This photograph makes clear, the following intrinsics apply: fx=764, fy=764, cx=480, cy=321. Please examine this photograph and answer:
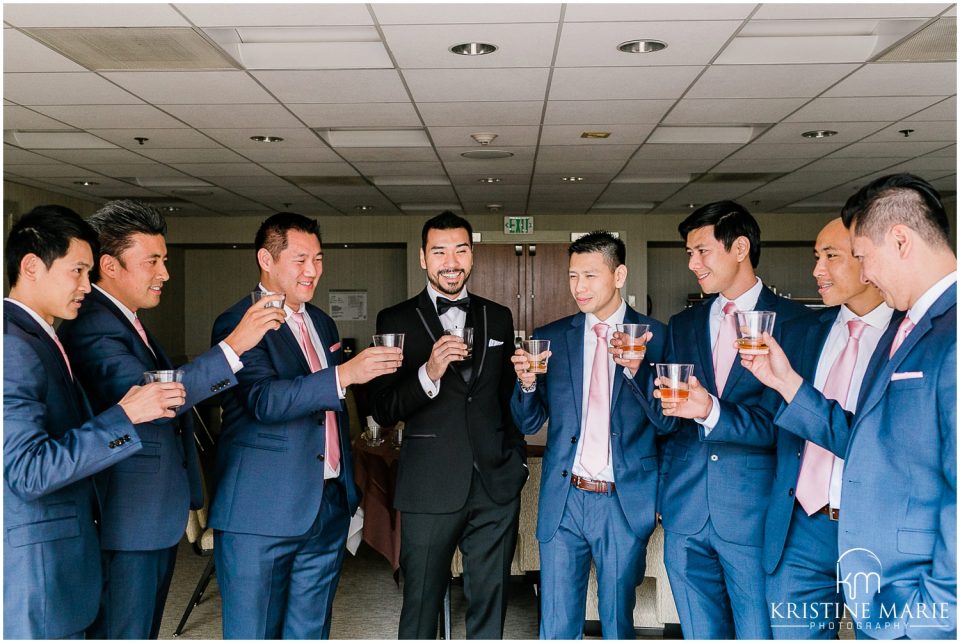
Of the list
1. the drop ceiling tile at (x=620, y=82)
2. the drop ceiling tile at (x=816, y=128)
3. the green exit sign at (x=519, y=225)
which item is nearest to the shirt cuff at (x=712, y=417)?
the drop ceiling tile at (x=620, y=82)

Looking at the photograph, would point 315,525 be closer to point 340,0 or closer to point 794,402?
point 794,402

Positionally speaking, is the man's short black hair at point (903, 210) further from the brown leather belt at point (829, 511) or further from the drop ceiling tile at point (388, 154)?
the drop ceiling tile at point (388, 154)

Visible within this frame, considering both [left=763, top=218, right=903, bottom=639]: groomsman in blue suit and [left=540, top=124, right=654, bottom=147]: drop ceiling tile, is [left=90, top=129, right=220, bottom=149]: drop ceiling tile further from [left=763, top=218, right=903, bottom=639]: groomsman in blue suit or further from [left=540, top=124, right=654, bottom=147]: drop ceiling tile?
[left=763, top=218, right=903, bottom=639]: groomsman in blue suit

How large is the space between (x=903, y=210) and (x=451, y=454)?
5.60 feet

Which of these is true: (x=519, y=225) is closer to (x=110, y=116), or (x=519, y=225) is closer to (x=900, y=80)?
(x=110, y=116)

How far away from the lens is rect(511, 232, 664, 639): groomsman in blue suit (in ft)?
9.06

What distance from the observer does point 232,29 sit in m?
3.91

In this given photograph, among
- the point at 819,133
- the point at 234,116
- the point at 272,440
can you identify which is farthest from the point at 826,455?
the point at 234,116

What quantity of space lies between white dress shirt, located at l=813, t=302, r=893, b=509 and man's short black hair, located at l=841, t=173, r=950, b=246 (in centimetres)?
44

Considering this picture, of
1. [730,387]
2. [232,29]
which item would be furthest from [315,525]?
[232,29]

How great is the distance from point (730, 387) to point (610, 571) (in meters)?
0.79

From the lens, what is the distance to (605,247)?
9.48ft

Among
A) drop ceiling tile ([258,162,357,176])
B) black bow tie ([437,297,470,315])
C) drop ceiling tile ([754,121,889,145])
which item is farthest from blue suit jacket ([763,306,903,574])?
drop ceiling tile ([258,162,357,176])

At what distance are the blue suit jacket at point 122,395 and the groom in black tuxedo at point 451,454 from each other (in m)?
0.77
